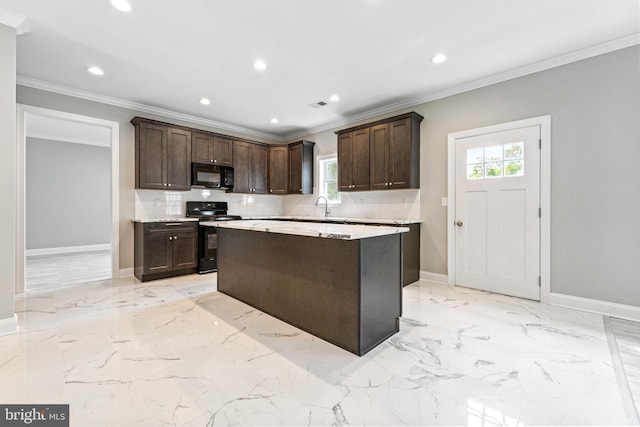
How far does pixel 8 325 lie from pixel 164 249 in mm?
1865

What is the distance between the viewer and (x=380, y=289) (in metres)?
2.33

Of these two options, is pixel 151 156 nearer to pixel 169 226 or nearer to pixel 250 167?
pixel 169 226

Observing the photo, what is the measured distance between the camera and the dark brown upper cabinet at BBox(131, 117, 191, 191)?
4320 millimetres

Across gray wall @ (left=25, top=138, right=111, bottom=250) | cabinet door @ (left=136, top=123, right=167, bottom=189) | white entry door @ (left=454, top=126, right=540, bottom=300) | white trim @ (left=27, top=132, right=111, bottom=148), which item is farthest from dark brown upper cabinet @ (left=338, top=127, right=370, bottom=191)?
white trim @ (left=27, top=132, right=111, bottom=148)

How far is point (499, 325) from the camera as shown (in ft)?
8.71

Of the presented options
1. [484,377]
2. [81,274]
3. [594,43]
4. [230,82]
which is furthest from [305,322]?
[81,274]

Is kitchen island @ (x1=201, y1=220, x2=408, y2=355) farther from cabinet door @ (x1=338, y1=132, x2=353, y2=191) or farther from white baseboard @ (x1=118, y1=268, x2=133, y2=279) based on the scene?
white baseboard @ (x1=118, y1=268, x2=133, y2=279)

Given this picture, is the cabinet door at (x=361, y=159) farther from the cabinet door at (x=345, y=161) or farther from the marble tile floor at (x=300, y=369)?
the marble tile floor at (x=300, y=369)

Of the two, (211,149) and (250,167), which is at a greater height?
(211,149)

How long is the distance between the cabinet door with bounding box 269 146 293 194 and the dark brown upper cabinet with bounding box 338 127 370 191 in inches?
57.5

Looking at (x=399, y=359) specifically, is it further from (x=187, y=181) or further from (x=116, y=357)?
(x=187, y=181)

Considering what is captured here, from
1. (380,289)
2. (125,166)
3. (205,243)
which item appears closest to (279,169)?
(205,243)

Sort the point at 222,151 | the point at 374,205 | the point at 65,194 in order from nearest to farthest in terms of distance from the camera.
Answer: the point at 374,205 → the point at 222,151 → the point at 65,194

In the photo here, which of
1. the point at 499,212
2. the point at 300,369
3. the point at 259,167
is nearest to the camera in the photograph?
the point at 300,369
